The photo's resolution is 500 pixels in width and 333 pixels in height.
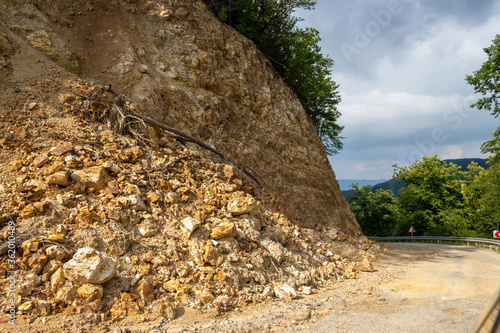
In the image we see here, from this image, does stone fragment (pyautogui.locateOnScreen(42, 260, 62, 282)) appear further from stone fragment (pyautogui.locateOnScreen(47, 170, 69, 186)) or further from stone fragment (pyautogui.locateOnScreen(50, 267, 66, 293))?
stone fragment (pyautogui.locateOnScreen(47, 170, 69, 186))

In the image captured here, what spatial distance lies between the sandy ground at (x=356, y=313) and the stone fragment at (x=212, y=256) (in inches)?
41.8

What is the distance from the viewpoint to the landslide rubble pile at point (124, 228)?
450 centimetres

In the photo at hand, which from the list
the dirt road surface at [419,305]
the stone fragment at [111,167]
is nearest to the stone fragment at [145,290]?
the dirt road surface at [419,305]

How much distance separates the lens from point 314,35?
60.3ft

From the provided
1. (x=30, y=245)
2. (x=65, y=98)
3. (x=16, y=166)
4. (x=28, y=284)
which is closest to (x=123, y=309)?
(x=28, y=284)

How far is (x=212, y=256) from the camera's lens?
5840mm

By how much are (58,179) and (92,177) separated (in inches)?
23.6

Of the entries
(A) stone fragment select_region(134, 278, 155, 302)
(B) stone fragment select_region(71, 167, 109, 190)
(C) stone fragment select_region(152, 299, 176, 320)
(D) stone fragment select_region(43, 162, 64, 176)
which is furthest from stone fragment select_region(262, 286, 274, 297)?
(D) stone fragment select_region(43, 162, 64, 176)

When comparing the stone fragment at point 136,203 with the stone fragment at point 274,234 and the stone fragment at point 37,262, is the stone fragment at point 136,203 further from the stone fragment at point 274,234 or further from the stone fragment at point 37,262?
the stone fragment at point 274,234

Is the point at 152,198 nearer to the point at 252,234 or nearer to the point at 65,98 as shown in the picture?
the point at 252,234

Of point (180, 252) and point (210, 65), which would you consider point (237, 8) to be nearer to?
point (210, 65)

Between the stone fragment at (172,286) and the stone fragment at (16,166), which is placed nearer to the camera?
the stone fragment at (172,286)

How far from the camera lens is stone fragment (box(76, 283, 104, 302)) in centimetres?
434

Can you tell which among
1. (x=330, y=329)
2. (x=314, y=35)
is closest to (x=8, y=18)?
(x=330, y=329)
